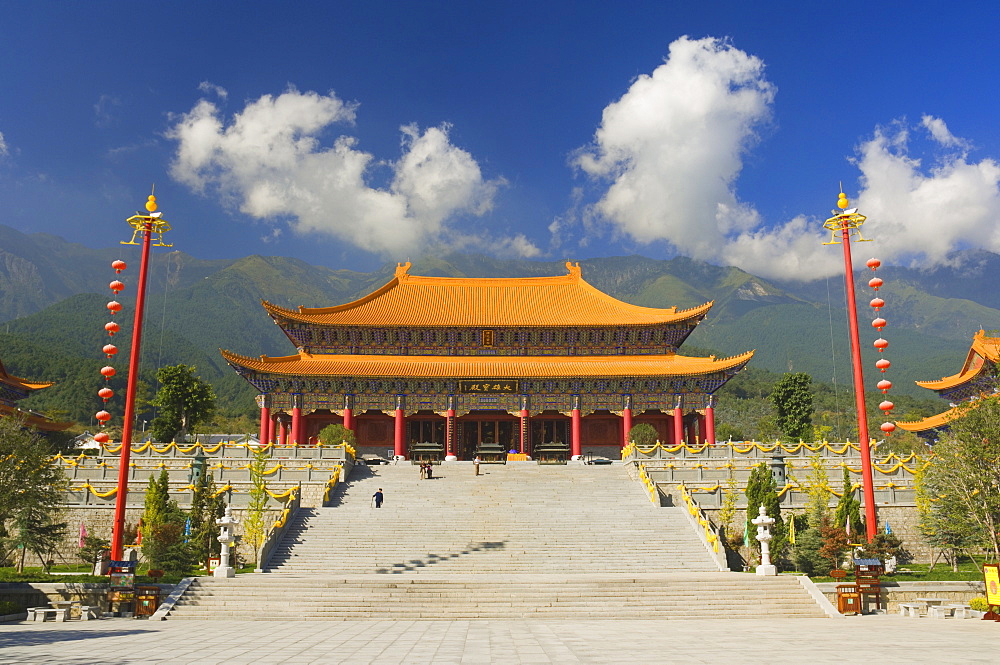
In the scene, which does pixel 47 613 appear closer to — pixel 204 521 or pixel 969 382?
pixel 204 521

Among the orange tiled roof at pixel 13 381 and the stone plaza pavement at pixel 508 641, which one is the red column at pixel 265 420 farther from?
the stone plaza pavement at pixel 508 641

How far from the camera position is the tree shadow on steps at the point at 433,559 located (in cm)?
2180

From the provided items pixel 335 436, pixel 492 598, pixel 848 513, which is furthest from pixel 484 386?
pixel 492 598

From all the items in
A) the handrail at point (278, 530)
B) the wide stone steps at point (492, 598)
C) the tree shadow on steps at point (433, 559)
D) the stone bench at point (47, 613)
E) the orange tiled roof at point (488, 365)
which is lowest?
the stone bench at point (47, 613)

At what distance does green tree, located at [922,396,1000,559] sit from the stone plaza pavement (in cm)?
409

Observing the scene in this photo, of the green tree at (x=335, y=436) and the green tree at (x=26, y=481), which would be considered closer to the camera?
the green tree at (x=26, y=481)

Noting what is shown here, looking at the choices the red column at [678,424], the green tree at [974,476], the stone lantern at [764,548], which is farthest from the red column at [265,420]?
the green tree at [974,476]

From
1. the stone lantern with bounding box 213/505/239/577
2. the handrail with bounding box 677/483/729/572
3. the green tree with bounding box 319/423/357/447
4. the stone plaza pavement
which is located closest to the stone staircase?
the handrail with bounding box 677/483/729/572

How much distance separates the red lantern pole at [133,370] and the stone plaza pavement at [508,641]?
4630 mm

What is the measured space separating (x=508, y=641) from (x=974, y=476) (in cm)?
1415

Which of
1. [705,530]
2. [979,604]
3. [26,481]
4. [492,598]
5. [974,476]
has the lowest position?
[492,598]

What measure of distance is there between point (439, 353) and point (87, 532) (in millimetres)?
22874

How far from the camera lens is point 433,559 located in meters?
22.8

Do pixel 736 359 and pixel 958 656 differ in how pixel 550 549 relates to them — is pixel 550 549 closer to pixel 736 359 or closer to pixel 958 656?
pixel 958 656
